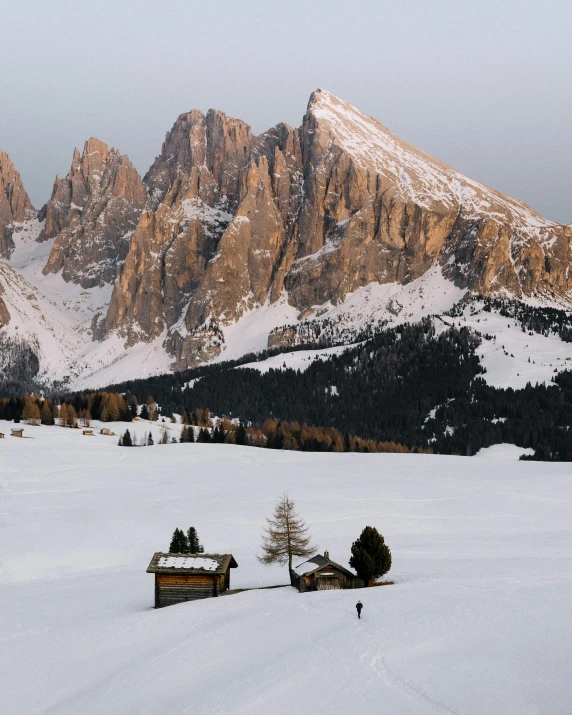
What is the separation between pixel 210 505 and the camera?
78625 millimetres

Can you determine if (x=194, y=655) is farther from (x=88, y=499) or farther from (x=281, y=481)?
(x=281, y=481)

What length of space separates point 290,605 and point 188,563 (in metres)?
10.7

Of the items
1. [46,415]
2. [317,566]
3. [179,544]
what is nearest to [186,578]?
[317,566]

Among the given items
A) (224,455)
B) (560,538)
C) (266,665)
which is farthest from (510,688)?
(224,455)

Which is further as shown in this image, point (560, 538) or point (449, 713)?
point (560, 538)

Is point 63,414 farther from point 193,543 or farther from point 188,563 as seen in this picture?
point 188,563

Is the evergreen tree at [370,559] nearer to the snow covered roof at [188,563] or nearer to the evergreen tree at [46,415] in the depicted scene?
the snow covered roof at [188,563]

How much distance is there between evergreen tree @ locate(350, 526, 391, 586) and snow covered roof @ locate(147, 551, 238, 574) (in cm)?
816

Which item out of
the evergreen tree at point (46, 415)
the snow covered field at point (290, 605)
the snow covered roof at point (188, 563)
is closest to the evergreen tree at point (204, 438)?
the evergreen tree at point (46, 415)

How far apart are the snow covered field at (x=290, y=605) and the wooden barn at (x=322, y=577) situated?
1.36 meters

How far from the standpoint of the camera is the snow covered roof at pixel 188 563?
45000 millimetres

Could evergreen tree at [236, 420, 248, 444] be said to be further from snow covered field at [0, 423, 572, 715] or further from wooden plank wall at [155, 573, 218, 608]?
wooden plank wall at [155, 573, 218, 608]

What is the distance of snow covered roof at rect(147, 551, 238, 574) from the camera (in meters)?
45.0

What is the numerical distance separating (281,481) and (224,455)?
970 inches
